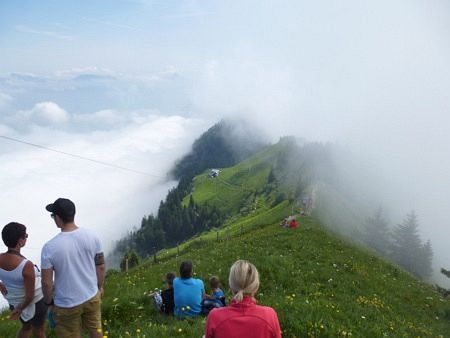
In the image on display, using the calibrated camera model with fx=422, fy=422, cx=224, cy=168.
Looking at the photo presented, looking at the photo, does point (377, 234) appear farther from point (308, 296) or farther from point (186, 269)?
point (186, 269)

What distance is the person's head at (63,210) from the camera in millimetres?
7582

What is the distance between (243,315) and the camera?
17.8 ft

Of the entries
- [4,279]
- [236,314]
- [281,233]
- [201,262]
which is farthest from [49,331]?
[281,233]

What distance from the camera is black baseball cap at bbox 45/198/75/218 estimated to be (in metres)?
7.57

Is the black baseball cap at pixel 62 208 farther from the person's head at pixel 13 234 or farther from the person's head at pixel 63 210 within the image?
the person's head at pixel 13 234

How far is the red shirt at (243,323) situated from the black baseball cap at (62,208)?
3590 mm

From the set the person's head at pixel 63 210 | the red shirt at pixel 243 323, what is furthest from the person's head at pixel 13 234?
the red shirt at pixel 243 323

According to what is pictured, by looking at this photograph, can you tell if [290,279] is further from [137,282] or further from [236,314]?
[236,314]

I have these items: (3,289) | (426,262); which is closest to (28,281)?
(3,289)

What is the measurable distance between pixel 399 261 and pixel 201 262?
223 ft

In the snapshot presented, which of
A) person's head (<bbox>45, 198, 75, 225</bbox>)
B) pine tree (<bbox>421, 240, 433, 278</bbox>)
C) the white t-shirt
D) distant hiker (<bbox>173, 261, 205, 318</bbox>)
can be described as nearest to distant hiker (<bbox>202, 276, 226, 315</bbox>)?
distant hiker (<bbox>173, 261, 205, 318</bbox>)

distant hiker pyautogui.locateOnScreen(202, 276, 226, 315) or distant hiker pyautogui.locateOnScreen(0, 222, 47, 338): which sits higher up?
distant hiker pyautogui.locateOnScreen(0, 222, 47, 338)

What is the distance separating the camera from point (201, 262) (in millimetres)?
20266

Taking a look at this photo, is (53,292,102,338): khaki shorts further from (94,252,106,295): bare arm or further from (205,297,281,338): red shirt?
(205,297,281,338): red shirt
